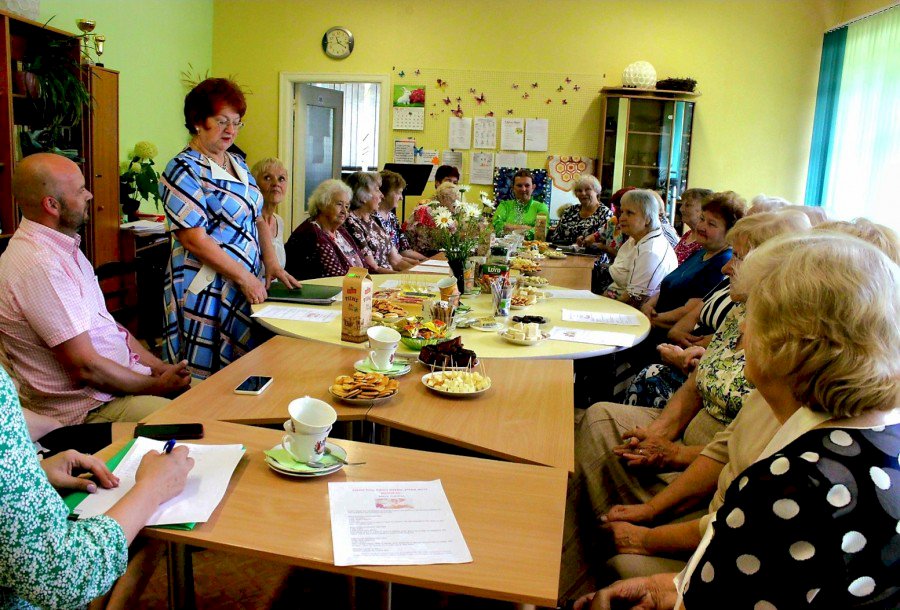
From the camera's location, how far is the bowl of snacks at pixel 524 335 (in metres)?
2.57

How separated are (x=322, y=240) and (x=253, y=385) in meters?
2.41

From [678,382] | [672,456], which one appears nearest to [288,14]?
[678,382]

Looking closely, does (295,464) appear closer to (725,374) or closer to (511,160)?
(725,374)

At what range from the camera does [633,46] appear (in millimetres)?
7312

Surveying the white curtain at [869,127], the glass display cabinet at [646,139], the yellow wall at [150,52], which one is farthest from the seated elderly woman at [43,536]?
the glass display cabinet at [646,139]

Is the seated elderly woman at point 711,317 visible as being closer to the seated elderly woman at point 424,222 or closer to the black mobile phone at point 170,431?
the black mobile phone at point 170,431

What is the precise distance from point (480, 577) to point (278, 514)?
1.29 feet

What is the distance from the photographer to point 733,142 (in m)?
7.41

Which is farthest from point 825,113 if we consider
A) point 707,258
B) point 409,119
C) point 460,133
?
point 707,258

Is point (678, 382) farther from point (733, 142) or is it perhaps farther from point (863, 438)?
point (733, 142)

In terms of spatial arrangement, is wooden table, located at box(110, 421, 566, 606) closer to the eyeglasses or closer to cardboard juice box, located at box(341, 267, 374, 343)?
cardboard juice box, located at box(341, 267, 374, 343)

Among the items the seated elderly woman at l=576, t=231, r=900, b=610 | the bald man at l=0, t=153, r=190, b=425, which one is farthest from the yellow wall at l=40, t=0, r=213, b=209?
the seated elderly woman at l=576, t=231, r=900, b=610

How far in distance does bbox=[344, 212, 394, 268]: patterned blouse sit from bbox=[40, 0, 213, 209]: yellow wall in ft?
7.88

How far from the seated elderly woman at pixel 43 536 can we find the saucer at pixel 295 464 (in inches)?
11.2
